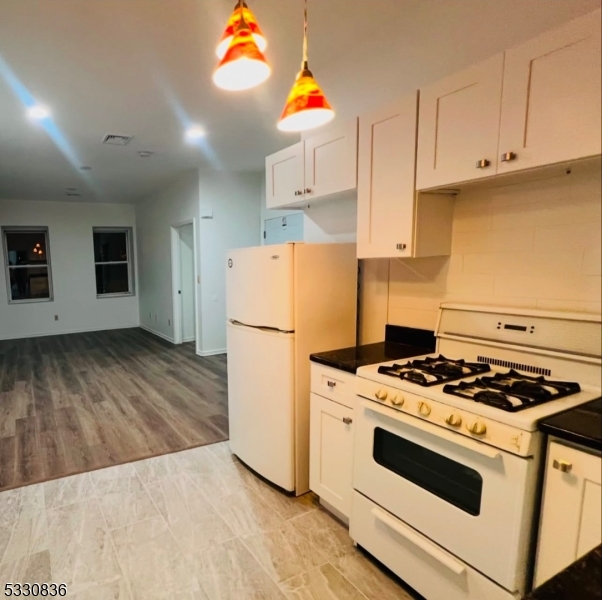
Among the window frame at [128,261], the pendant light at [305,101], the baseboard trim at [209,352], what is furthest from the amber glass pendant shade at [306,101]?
the window frame at [128,261]

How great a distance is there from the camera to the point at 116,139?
398cm

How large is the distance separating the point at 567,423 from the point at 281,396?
1515 mm

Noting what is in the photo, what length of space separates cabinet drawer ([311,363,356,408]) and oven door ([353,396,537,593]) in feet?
0.46

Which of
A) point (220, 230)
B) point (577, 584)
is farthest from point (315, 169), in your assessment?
point (220, 230)

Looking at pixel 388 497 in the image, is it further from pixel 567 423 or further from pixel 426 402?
pixel 567 423

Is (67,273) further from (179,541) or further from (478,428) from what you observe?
(478,428)

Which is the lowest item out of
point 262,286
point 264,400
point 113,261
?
point 264,400

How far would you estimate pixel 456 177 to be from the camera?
1.74 m

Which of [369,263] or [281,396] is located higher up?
[369,263]

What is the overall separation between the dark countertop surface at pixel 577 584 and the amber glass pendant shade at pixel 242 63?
1590 millimetres

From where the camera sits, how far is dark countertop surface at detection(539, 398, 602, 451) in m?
1.16

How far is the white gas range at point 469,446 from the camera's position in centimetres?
132

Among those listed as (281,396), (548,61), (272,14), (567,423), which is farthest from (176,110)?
(567,423)

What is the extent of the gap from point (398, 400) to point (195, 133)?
336cm
